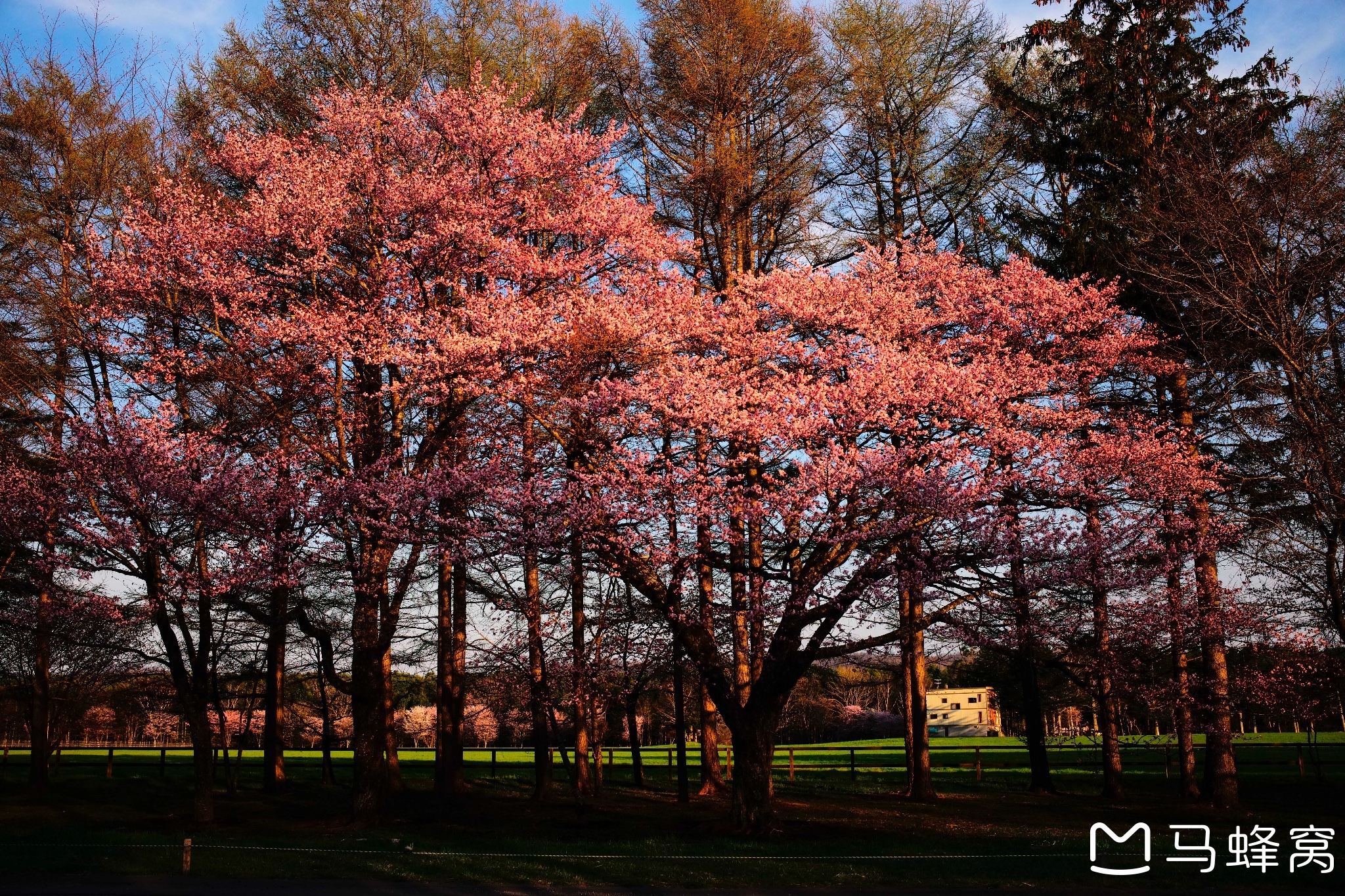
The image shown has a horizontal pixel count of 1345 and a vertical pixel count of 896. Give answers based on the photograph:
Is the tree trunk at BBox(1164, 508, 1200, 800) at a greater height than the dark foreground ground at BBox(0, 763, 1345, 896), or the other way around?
the tree trunk at BBox(1164, 508, 1200, 800)

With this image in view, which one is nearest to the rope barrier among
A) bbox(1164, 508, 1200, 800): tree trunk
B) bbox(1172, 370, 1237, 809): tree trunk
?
bbox(1164, 508, 1200, 800): tree trunk

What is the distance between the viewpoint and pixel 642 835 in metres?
16.5

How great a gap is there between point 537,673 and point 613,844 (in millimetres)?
4694

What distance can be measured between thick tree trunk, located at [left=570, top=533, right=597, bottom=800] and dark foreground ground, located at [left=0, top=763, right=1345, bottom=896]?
0.80m

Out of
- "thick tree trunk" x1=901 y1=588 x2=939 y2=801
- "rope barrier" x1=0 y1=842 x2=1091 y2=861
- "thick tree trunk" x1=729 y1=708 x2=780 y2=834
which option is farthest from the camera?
"thick tree trunk" x1=901 y1=588 x2=939 y2=801

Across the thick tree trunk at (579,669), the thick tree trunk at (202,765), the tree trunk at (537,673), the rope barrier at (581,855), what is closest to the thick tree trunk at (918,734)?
the thick tree trunk at (579,669)

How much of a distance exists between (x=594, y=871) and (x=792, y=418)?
23.7 feet

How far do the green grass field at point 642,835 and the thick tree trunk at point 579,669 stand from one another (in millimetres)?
721

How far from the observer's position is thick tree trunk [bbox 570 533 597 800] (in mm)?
18422

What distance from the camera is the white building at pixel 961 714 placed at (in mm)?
85375

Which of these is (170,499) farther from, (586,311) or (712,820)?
(712,820)

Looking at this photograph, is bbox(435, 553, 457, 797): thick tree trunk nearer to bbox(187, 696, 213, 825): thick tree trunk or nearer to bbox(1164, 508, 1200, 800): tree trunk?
bbox(187, 696, 213, 825): thick tree trunk

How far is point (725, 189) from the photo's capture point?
71.7 ft

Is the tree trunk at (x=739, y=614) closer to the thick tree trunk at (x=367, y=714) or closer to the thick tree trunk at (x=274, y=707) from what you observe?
the thick tree trunk at (x=367, y=714)
